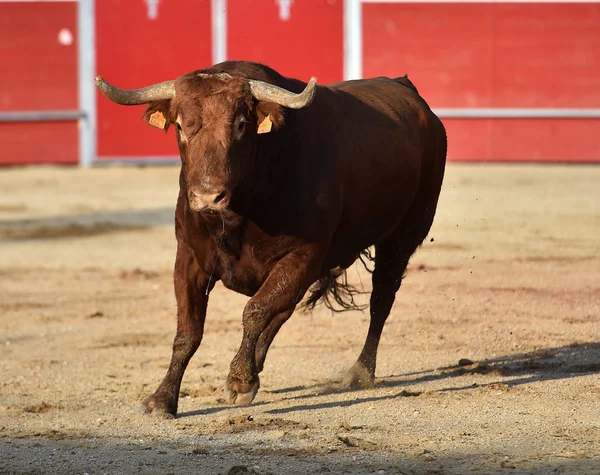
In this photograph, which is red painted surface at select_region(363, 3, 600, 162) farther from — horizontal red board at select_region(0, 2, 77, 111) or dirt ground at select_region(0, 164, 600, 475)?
dirt ground at select_region(0, 164, 600, 475)

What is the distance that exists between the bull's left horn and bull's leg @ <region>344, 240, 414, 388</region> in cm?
131

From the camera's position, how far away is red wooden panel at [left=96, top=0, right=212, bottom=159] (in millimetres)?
14898

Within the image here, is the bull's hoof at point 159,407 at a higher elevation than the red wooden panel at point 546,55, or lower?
lower

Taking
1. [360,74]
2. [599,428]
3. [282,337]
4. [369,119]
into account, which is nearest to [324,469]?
[599,428]

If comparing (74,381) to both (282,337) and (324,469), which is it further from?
(324,469)

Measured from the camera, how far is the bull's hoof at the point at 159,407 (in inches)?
173

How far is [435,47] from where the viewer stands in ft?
49.5

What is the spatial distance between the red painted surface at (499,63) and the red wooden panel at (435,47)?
0.01 metres

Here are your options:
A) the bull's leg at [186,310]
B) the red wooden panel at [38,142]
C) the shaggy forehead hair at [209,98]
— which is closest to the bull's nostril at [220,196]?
the shaggy forehead hair at [209,98]

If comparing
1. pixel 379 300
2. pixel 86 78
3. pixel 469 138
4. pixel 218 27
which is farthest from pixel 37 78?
pixel 379 300

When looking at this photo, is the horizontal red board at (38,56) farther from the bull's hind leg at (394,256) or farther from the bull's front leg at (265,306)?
the bull's front leg at (265,306)

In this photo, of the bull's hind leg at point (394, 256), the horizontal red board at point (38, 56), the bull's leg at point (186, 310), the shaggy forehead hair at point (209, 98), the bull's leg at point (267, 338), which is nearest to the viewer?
the shaggy forehead hair at point (209, 98)

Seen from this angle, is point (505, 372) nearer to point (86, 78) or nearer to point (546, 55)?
point (546, 55)

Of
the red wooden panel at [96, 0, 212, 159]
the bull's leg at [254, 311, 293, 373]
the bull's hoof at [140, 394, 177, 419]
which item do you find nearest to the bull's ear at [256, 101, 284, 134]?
the bull's leg at [254, 311, 293, 373]
